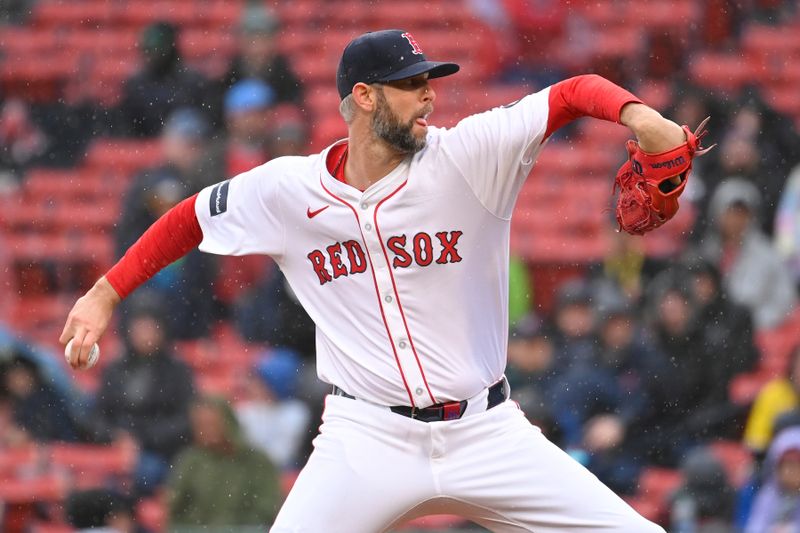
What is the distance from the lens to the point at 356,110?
15.8 ft

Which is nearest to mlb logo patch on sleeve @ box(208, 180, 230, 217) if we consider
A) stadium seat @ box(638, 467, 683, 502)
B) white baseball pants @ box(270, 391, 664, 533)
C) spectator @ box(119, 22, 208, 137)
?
white baseball pants @ box(270, 391, 664, 533)

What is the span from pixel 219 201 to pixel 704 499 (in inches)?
135

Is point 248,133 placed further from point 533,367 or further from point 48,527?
point 48,527

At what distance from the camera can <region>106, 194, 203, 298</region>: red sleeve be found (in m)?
4.95

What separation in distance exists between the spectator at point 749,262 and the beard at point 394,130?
4756 mm

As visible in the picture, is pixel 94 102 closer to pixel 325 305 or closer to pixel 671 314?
pixel 671 314

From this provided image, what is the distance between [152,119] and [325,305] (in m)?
7.88

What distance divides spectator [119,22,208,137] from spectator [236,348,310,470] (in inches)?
145

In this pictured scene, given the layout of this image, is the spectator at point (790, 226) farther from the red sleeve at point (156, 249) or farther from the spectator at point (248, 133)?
the red sleeve at point (156, 249)

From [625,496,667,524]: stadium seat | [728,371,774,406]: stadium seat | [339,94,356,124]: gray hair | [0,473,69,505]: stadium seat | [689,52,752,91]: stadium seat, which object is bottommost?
[625,496,667,524]: stadium seat

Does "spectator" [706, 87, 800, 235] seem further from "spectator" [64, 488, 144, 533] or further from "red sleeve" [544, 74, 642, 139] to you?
"red sleeve" [544, 74, 642, 139]

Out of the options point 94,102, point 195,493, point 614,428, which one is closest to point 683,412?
point 614,428

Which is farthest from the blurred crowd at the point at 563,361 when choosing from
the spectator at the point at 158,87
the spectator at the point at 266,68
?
the spectator at the point at 158,87

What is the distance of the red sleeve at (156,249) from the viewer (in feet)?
16.2
